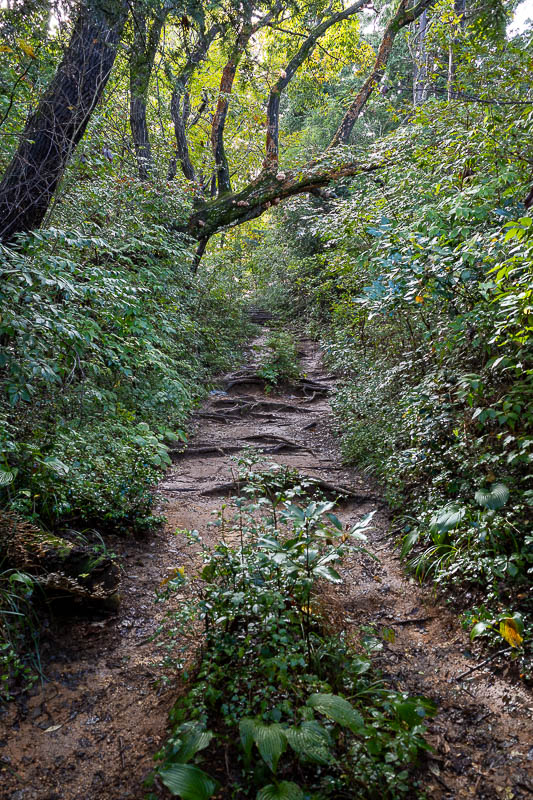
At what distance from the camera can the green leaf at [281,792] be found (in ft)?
5.99

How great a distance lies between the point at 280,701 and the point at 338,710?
0.35 metres

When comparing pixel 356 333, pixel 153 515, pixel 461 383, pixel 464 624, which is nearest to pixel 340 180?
pixel 356 333

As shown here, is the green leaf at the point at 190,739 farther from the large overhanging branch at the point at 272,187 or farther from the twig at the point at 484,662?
the large overhanging branch at the point at 272,187

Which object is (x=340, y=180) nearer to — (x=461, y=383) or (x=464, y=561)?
(x=461, y=383)

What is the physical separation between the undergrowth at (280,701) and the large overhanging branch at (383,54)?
8664 mm

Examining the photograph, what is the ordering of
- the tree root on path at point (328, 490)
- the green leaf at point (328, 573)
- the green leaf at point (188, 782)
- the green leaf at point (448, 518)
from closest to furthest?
1. the green leaf at point (188, 782)
2. the green leaf at point (328, 573)
3. the green leaf at point (448, 518)
4. the tree root on path at point (328, 490)

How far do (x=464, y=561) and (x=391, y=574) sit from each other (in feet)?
2.66

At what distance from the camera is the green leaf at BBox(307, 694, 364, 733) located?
76.9 inches

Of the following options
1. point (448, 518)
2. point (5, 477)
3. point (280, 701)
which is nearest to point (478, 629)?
point (448, 518)

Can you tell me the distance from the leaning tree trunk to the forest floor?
3110 mm

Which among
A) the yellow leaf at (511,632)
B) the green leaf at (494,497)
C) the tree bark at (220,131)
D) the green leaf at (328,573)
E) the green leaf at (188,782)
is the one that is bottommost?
the green leaf at (188,782)

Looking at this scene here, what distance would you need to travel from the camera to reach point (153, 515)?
166 inches

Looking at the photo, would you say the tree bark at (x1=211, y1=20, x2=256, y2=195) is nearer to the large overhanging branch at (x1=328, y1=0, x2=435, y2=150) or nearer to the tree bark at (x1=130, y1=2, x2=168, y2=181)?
the large overhanging branch at (x1=328, y1=0, x2=435, y2=150)

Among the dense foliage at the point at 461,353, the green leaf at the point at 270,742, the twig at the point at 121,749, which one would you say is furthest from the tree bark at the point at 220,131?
the green leaf at the point at 270,742
